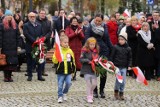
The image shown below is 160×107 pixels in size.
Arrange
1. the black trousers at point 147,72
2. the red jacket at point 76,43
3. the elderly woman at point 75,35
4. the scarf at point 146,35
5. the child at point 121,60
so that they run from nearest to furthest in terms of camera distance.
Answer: the child at point 121,60 → the elderly woman at point 75,35 → the red jacket at point 76,43 → the scarf at point 146,35 → the black trousers at point 147,72

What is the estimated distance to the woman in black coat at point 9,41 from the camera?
14.1 metres

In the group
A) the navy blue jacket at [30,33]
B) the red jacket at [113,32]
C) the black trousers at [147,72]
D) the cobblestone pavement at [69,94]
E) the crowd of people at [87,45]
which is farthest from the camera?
the red jacket at [113,32]

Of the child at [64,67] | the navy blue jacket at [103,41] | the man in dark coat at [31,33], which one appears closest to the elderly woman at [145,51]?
the navy blue jacket at [103,41]

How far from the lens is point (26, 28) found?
14.2 m

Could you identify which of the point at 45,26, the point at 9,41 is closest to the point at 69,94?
the point at 9,41

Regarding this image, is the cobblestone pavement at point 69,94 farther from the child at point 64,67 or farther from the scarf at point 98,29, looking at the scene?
the scarf at point 98,29

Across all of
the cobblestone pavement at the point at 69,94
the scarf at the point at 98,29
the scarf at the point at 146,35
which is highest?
the scarf at the point at 98,29

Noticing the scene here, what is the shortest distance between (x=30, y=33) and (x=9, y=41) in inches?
25.0

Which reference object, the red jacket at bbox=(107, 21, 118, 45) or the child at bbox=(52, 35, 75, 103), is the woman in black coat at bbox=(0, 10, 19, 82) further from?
the red jacket at bbox=(107, 21, 118, 45)

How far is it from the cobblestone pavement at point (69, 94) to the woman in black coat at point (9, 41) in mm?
550

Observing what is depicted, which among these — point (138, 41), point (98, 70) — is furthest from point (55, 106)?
point (138, 41)

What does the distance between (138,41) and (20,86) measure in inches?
153

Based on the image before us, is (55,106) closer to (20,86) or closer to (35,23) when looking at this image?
(20,86)

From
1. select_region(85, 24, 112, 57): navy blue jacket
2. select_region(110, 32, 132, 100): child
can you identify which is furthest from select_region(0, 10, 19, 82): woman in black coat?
select_region(110, 32, 132, 100): child
